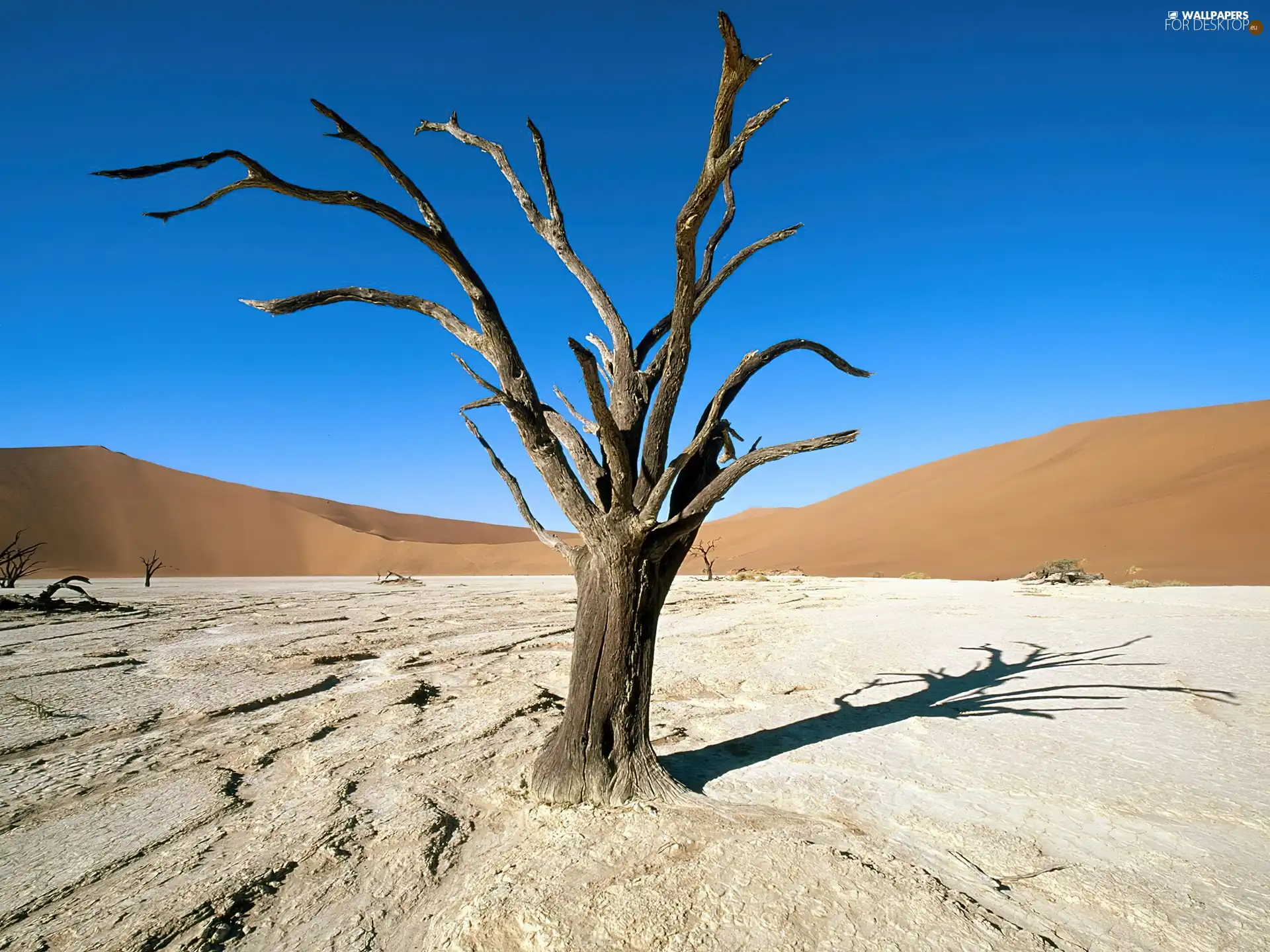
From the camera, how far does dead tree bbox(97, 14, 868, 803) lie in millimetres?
3055

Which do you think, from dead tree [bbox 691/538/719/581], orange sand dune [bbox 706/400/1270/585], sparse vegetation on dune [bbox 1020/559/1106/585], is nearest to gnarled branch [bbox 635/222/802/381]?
dead tree [bbox 691/538/719/581]

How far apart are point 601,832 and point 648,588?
1186 mm

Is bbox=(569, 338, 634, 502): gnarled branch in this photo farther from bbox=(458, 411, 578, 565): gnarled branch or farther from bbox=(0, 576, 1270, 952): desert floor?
bbox=(0, 576, 1270, 952): desert floor

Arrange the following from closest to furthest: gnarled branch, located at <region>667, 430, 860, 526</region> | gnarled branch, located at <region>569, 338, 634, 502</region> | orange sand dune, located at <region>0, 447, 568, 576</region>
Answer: gnarled branch, located at <region>569, 338, 634, 502</region> → gnarled branch, located at <region>667, 430, 860, 526</region> → orange sand dune, located at <region>0, 447, 568, 576</region>

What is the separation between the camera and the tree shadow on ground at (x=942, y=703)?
160 inches

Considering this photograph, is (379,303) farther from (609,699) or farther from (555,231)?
(609,699)

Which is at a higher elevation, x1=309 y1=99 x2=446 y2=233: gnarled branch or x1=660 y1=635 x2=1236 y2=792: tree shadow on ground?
x1=309 y1=99 x2=446 y2=233: gnarled branch

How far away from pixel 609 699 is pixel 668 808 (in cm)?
60

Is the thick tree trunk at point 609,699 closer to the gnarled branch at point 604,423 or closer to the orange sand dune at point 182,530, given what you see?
the gnarled branch at point 604,423

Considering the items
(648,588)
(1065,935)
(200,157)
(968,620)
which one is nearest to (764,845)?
(1065,935)

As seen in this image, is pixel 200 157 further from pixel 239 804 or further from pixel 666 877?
pixel 666 877

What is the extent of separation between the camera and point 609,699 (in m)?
3.29

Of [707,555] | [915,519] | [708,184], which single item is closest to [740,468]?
[708,184]

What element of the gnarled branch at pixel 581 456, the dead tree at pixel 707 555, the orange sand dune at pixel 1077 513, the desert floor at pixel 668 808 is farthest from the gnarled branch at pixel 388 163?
the orange sand dune at pixel 1077 513
